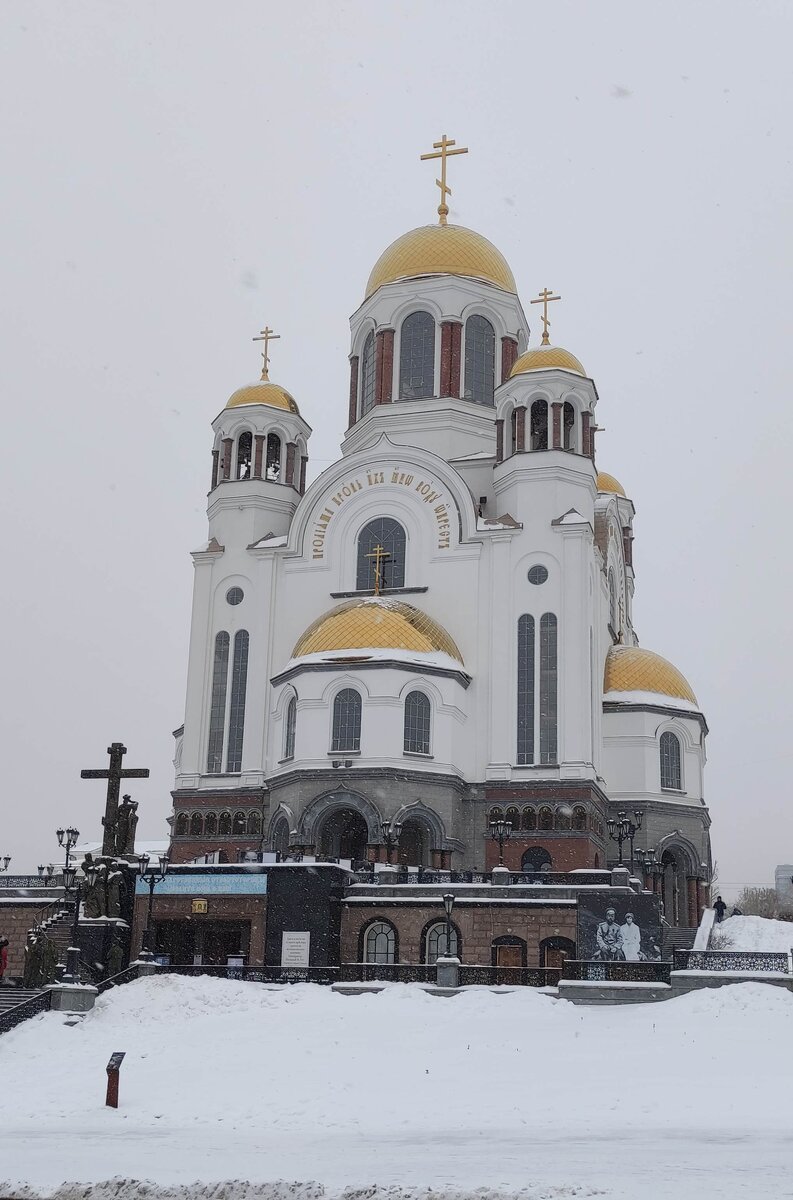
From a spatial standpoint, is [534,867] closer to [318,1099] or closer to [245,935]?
[245,935]

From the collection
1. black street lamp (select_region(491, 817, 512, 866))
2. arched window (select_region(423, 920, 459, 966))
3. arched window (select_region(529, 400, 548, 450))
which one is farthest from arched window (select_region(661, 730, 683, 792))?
arched window (select_region(423, 920, 459, 966))

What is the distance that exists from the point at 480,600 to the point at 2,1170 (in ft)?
91.4

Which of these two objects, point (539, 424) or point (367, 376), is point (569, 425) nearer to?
point (539, 424)

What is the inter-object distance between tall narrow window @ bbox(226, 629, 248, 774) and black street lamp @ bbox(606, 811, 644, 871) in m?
10.9

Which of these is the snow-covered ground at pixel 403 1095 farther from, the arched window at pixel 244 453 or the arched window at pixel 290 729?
the arched window at pixel 244 453

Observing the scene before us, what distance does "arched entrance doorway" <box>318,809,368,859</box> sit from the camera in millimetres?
38125

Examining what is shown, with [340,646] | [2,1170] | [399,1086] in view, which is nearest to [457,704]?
[340,646]

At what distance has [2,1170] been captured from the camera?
15758 millimetres

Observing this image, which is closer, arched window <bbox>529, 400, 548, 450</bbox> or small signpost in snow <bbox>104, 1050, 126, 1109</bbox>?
small signpost in snow <bbox>104, 1050, 126, 1109</bbox>

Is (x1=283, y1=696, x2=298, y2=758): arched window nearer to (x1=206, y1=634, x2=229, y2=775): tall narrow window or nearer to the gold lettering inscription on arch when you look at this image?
(x1=206, y1=634, x2=229, y2=775): tall narrow window

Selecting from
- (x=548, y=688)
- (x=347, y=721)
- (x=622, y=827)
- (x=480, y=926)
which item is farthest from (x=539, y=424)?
(x=480, y=926)

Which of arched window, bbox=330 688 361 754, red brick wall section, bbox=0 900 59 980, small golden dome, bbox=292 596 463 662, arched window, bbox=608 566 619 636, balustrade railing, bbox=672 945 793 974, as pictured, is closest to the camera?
balustrade railing, bbox=672 945 793 974

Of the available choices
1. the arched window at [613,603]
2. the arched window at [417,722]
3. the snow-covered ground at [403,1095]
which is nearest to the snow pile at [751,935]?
the snow-covered ground at [403,1095]

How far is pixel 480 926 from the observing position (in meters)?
31.1
